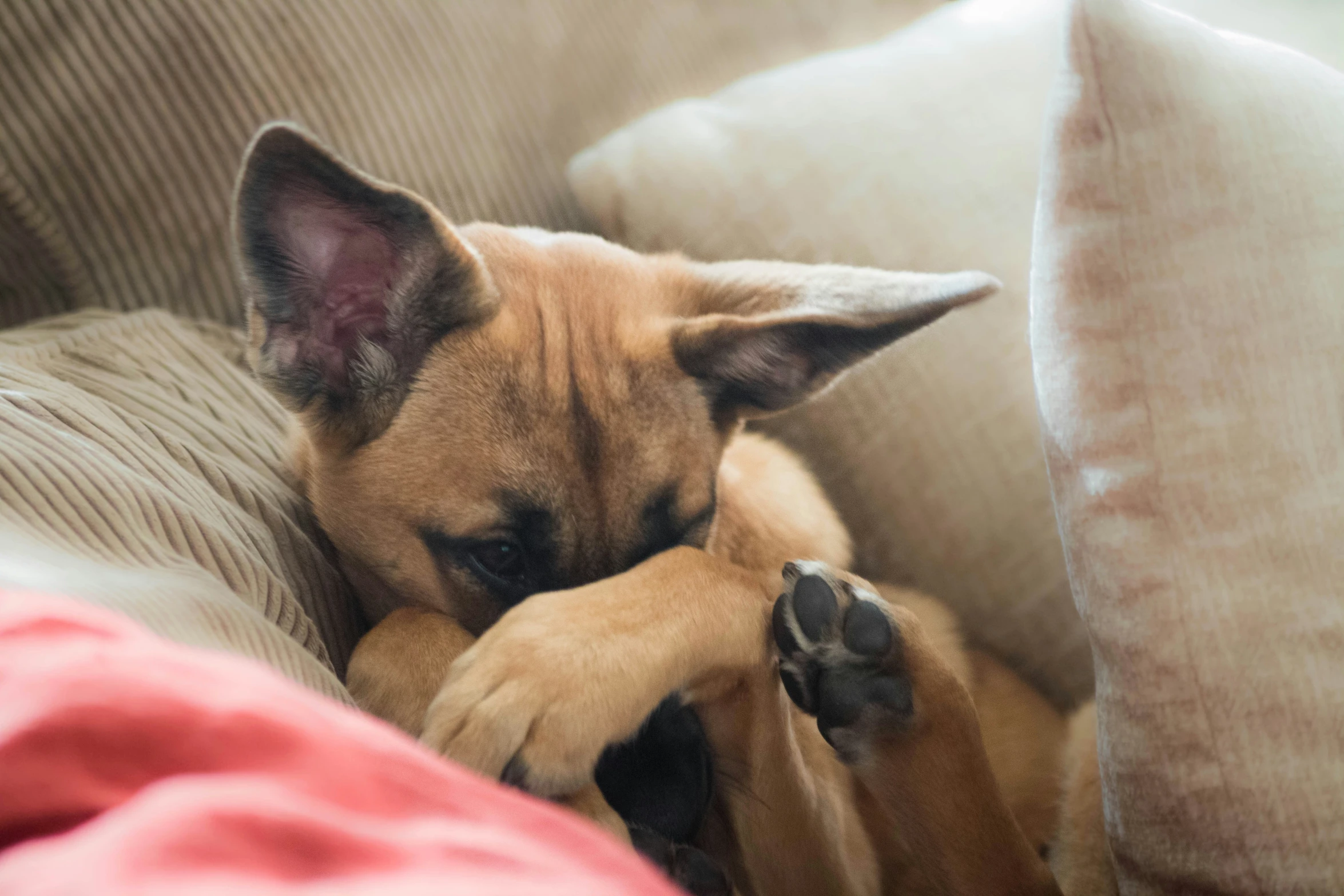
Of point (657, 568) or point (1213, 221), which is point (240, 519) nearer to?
point (657, 568)

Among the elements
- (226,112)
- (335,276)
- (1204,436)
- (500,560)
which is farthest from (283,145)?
(1204,436)

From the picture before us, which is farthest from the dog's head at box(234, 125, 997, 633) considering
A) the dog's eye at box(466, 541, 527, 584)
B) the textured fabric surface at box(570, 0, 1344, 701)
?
the textured fabric surface at box(570, 0, 1344, 701)

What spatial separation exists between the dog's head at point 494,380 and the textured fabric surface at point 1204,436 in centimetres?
23

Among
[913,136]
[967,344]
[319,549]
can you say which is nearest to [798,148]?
[913,136]

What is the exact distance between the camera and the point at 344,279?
43.5 inches

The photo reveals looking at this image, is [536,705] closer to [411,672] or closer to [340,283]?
[411,672]

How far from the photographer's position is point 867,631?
0.99 m

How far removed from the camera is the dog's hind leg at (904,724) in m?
1.01

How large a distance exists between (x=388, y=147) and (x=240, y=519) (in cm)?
80

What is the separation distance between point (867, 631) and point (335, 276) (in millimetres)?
755

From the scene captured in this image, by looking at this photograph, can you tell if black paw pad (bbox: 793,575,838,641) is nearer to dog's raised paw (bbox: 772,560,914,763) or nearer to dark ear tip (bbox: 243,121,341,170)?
dog's raised paw (bbox: 772,560,914,763)

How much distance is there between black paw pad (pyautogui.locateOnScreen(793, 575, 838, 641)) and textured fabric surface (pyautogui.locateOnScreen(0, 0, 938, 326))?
1006 mm

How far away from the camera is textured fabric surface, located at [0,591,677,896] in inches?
13.7

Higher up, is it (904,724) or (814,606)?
(814,606)
